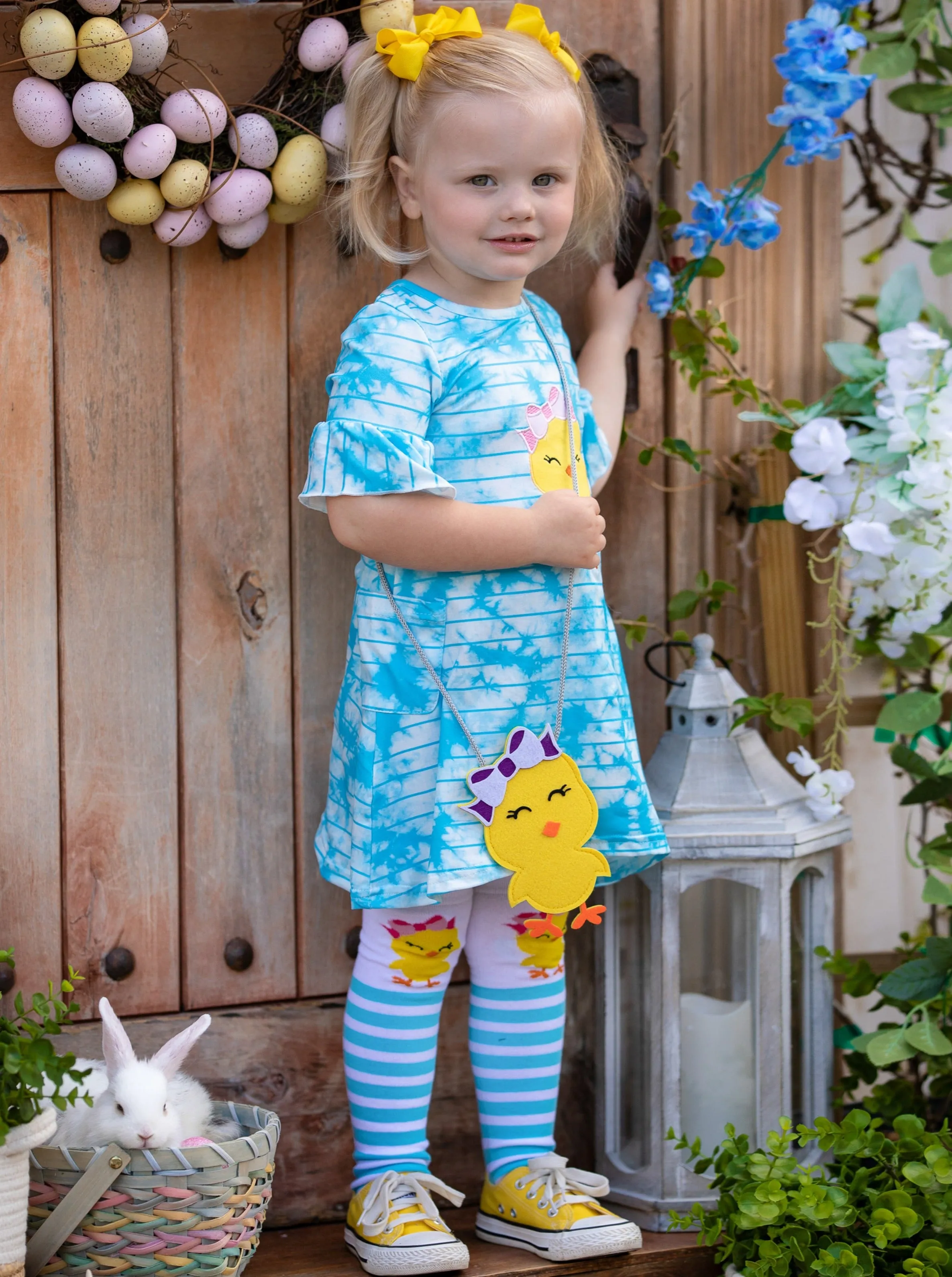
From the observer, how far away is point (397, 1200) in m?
1.40

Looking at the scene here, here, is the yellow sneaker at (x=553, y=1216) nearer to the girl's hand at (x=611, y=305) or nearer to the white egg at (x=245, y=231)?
the girl's hand at (x=611, y=305)

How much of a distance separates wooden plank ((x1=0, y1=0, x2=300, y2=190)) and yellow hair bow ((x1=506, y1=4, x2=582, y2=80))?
268 mm

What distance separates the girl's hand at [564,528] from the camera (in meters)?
1.35

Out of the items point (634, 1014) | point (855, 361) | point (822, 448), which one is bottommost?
point (634, 1014)

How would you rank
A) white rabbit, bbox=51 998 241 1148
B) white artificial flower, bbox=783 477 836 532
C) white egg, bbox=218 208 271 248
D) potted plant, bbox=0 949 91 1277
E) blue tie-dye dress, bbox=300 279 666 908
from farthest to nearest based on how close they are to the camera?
white artificial flower, bbox=783 477 836 532 → white egg, bbox=218 208 271 248 → blue tie-dye dress, bbox=300 279 666 908 → white rabbit, bbox=51 998 241 1148 → potted plant, bbox=0 949 91 1277

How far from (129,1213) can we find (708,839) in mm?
703

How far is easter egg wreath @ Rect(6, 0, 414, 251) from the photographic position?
4.35ft

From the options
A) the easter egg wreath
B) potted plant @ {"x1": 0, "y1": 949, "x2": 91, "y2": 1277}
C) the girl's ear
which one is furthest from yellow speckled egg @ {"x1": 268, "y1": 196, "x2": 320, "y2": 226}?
potted plant @ {"x1": 0, "y1": 949, "x2": 91, "y2": 1277}

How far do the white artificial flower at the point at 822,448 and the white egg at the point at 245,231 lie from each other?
25.6 inches

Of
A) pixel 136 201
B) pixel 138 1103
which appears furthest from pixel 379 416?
pixel 138 1103

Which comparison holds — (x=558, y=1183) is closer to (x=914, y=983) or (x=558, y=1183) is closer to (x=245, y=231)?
(x=914, y=983)

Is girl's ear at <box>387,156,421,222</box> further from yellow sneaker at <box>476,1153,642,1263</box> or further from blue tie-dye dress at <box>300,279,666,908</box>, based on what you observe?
yellow sneaker at <box>476,1153,642,1263</box>

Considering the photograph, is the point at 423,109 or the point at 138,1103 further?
the point at 423,109

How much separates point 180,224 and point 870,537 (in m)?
0.84
